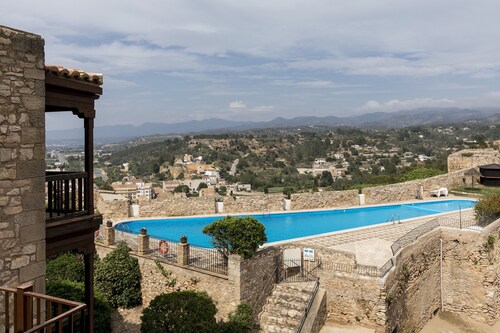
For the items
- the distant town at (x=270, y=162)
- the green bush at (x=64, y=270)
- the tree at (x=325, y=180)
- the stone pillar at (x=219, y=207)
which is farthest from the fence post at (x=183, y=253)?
the tree at (x=325, y=180)

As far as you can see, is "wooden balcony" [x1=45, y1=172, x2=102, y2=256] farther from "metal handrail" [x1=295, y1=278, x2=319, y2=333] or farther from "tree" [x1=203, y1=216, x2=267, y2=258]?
"metal handrail" [x1=295, y1=278, x2=319, y2=333]

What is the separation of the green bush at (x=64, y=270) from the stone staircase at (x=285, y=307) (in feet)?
18.7

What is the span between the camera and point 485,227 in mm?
15602

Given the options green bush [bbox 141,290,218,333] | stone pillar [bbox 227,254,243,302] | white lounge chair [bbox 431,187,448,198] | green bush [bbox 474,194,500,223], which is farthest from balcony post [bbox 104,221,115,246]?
white lounge chair [bbox 431,187,448,198]

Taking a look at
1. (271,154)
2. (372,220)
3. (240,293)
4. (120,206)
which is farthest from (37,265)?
(271,154)

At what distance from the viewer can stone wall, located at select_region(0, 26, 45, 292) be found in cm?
517

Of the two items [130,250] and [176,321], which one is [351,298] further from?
[130,250]

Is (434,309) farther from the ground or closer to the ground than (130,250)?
closer to the ground

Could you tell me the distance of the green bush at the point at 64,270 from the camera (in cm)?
1290

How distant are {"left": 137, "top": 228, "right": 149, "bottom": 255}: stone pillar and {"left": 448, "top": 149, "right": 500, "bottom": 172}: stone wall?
24.3m

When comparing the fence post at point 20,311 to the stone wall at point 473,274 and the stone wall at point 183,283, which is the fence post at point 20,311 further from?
the stone wall at point 473,274

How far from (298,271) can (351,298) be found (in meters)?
1.83

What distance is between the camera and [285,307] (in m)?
12.0

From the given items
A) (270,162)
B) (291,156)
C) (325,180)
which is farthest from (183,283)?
(291,156)
